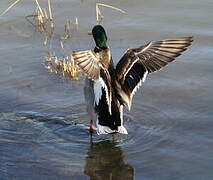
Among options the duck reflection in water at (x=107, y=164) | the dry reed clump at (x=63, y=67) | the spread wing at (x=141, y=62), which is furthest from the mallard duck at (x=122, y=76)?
the dry reed clump at (x=63, y=67)

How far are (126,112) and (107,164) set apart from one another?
1.11 m

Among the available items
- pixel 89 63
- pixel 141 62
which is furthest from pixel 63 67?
pixel 89 63

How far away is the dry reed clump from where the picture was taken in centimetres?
710

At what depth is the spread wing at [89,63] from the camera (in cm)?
521

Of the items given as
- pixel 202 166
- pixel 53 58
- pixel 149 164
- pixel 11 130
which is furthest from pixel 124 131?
pixel 53 58

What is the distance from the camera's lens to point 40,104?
21.4ft

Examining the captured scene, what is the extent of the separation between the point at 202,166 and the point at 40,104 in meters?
2.10

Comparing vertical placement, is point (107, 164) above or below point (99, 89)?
below

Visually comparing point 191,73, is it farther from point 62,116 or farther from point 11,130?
point 11,130

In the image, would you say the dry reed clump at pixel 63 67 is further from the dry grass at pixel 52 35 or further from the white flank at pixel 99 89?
the white flank at pixel 99 89

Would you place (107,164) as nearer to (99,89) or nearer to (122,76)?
(99,89)

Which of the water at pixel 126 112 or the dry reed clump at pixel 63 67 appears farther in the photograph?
the dry reed clump at pixel 63 67

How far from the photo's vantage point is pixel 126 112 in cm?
638

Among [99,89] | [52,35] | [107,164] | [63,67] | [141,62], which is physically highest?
[141,62]
